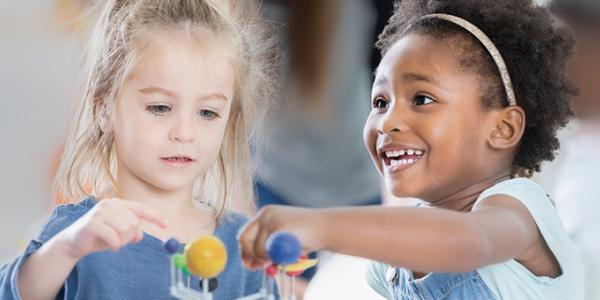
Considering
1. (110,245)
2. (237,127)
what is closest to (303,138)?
(237,127)

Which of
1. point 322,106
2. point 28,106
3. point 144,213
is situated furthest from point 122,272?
point 28,106

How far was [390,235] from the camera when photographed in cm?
80

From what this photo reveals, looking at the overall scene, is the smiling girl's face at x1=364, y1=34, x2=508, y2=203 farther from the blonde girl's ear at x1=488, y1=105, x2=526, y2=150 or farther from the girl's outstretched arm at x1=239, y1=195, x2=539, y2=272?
the girl's outstretched arm at x1=239, y1=195, x2=539, y2=272

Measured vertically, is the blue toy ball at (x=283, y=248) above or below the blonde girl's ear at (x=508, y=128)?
below

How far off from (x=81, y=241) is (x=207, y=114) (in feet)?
0.92

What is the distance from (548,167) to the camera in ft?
5.85

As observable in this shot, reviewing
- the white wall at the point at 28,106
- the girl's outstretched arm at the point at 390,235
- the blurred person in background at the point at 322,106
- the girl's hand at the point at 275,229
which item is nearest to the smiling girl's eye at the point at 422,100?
the girl's outstretched arm at the point at 390,235

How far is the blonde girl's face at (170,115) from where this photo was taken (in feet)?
3.47

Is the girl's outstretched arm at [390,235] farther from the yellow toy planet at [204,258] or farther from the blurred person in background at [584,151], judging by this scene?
the blurred person in background at [584,151]

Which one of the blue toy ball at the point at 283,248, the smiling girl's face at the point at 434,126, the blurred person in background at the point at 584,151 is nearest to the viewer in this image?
the blue toy ball at the point at 283,248

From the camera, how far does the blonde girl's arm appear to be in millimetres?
830

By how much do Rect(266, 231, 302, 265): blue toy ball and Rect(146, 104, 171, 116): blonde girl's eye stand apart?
38 cm

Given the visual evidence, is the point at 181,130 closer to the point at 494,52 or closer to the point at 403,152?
the point at 403,152

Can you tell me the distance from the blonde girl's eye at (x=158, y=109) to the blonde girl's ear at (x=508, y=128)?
0.37 m
